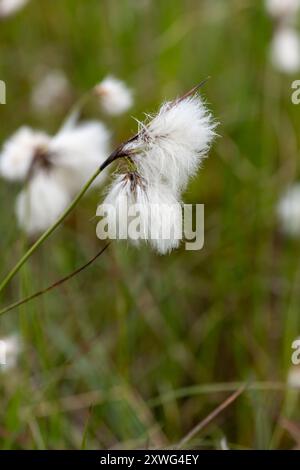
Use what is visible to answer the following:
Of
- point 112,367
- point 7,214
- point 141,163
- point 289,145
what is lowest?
point 112,367

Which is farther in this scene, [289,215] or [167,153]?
[289,215]

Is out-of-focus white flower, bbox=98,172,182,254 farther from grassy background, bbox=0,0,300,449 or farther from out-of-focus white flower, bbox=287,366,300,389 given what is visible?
out-of-focus white flower, bbox=287,366,300,389

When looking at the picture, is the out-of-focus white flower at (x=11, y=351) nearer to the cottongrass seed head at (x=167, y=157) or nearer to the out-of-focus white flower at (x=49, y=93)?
the cottongrass seed head at (x=167, y=157)

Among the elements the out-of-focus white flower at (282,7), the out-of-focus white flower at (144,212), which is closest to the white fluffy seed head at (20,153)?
the out-of-focus white flower at (144,212)

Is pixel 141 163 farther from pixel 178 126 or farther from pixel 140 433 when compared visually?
pixel 140 433

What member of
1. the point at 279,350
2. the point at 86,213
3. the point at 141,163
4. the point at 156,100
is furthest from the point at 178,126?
the point at 156,100

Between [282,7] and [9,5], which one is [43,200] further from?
Result: [282,7]

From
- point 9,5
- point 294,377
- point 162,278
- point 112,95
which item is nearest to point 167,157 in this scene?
point 112,95
